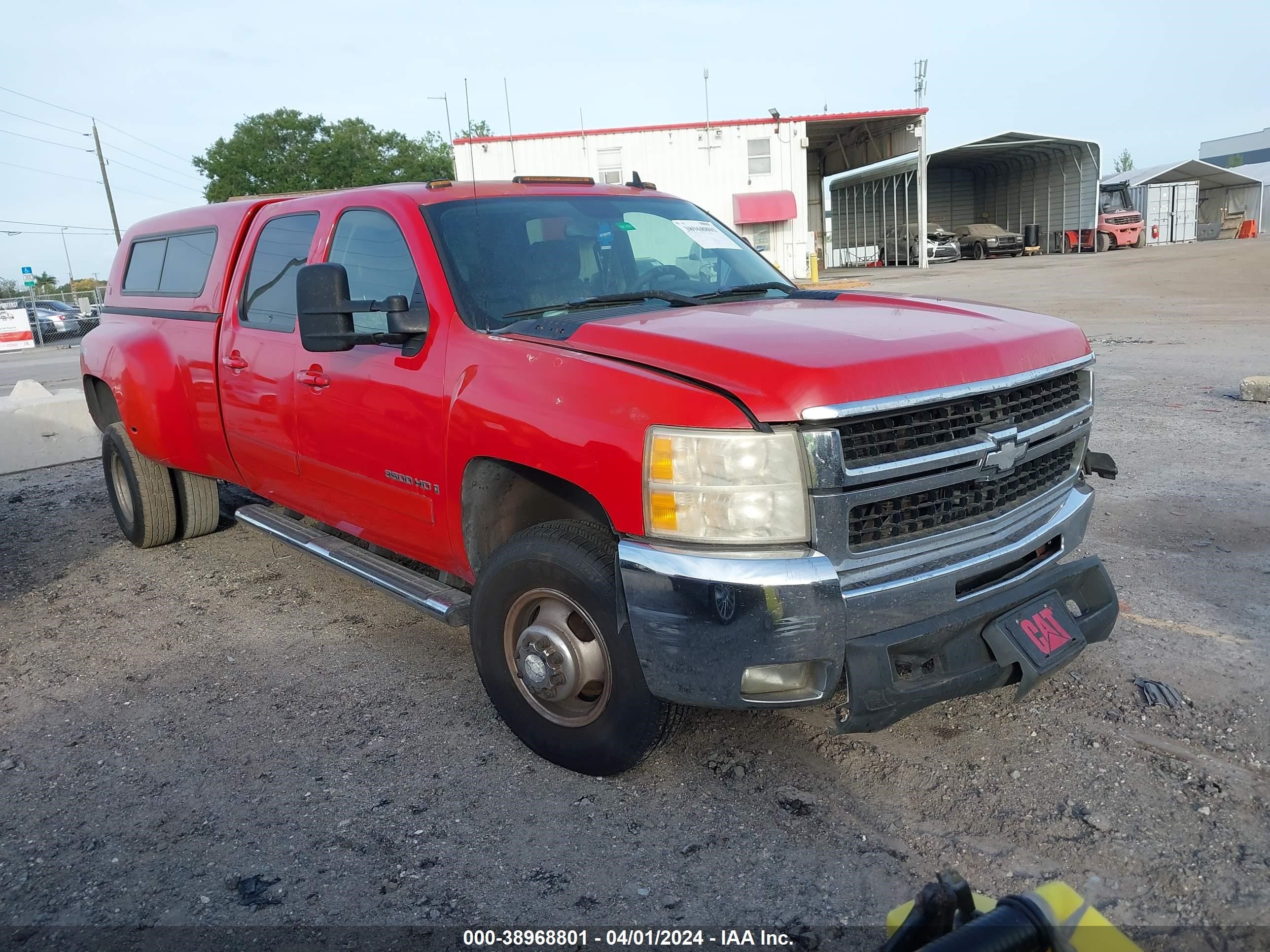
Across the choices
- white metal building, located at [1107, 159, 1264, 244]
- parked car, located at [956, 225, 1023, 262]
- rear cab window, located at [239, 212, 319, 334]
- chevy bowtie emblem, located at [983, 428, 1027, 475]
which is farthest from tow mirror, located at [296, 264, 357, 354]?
white metal building, located at [1107, 159, 1264, 244]

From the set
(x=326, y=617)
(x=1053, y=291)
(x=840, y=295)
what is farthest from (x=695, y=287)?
(x=1053, y=291)

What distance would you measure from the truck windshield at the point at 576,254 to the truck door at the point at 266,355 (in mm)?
934

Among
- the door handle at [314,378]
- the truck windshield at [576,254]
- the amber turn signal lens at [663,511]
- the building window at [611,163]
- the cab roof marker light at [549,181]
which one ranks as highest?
the building window at [611,163]

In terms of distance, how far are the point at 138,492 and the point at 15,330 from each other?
27462mm

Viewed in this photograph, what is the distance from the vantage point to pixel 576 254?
3807 mm

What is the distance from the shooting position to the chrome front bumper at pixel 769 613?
2.52 meters

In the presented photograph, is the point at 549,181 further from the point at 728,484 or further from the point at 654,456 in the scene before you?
the point at 728,484

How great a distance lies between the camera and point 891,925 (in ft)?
5.46

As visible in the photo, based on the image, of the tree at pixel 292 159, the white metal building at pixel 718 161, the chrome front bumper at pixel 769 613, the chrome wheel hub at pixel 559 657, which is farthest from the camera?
the tree at pixel 292 159

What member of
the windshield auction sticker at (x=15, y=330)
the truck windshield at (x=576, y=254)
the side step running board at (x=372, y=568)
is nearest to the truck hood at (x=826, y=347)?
the truck windshield at (x=576, y=254)

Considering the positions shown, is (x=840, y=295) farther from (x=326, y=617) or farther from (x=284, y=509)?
(x=284, y=509)

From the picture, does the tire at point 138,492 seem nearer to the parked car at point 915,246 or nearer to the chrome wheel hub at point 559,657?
the chrome wheel hub at point 559,657

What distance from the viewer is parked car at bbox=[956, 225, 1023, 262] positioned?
39438 mm

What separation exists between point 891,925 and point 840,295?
268 centimetres
